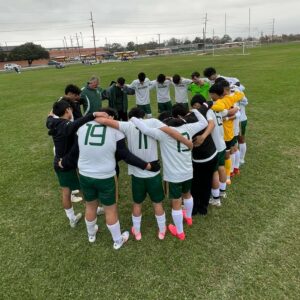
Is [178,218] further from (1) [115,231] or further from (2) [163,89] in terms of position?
(2) [163,89]

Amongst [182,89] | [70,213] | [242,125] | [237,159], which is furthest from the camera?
[182,89]

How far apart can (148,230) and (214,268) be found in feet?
4.00

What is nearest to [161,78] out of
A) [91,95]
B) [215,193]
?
[91,95]

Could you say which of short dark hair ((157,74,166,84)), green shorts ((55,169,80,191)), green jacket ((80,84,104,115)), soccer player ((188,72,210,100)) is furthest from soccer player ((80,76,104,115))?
green shorts ((55,169,80,191))

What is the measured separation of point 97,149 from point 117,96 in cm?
483

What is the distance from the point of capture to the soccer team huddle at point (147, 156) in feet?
11.8

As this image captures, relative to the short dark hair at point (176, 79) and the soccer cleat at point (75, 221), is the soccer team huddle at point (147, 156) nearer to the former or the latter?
the soccer cleat at point (75, 221)

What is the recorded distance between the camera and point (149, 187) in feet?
12.7

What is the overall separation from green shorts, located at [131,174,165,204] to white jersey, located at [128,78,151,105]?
5249 millimetres

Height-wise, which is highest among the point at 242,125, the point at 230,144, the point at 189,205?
the point at 242,125

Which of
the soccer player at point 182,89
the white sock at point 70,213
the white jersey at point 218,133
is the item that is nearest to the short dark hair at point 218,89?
the white jersey at point 218,133

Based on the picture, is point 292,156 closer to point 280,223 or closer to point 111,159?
point 280,223

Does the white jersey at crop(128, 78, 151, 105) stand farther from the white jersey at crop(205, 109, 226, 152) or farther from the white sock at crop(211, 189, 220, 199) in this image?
the white sock at crop(211, 189, 220, 199)

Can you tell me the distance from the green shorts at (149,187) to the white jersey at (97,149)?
41 centimetres
